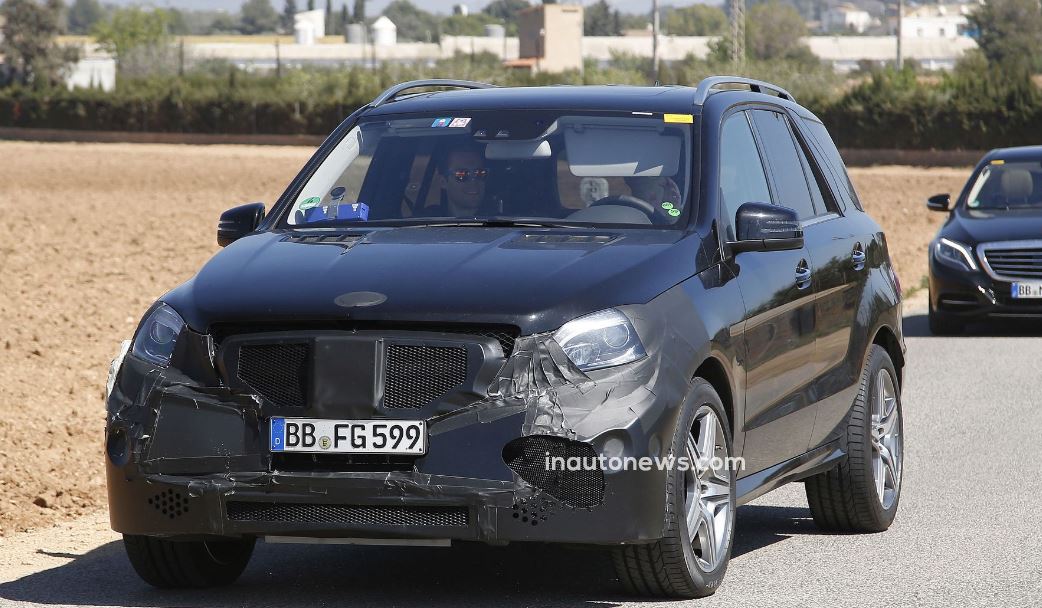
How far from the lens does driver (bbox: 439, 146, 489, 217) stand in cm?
695

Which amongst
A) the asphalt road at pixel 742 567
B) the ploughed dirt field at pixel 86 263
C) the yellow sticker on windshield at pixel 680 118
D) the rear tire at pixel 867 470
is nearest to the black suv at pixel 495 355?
the yellow sticker on windshield at pixel 680 118

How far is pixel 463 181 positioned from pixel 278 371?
1.58 meters

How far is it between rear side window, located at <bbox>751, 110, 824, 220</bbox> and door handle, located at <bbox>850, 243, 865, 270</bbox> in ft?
0.83

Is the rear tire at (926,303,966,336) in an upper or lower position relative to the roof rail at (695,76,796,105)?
lower

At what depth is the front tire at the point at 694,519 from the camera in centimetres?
585

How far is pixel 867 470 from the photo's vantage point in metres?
7.80

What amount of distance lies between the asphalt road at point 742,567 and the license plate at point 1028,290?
24.1 ft

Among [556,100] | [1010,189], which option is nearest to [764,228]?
[556,100]

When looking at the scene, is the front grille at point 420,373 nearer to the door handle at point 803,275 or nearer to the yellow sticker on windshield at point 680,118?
the yellow sticker on windshield at point 680,118

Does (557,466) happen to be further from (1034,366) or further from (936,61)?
(936,61)

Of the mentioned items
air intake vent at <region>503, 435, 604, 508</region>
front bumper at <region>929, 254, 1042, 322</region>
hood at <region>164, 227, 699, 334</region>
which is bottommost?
front bumper at <region>929, 254, 1042, 322</region>

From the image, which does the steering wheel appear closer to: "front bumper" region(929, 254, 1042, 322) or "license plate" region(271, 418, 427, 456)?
"license plate" region(271, 418, 427, 456)

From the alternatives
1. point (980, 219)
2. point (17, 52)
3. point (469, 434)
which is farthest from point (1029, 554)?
point (17, 52)

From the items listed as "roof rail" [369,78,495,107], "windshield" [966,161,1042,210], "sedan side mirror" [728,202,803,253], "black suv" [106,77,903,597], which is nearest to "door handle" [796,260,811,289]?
"black suv" [106,77,903,597]
